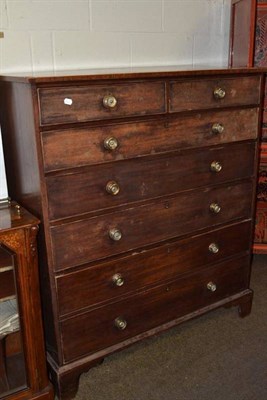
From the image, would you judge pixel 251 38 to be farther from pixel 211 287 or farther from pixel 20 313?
pixel 20 313

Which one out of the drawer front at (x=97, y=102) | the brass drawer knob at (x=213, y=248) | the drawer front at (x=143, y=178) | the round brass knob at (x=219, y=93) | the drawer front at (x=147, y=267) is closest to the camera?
the drawer front at (x=97, y=102)

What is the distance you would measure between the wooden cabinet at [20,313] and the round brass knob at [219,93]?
89 cm

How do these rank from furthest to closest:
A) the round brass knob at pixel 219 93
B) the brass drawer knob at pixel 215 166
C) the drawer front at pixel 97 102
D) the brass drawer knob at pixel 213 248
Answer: the brass drawer knob at pixel 213 248, the brass drawer knob at pixel 215 166, the round brass knob at pixel 219 93, the drawer front at pixel 97 102

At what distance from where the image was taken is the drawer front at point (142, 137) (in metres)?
1.48

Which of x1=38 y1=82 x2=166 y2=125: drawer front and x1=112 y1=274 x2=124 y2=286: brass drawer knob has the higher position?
x1=38 y1=82 x2=166 y2=125: drawer front

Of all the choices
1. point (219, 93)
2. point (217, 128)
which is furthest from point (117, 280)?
point (219, 93)

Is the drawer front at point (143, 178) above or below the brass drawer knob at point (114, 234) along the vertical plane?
above

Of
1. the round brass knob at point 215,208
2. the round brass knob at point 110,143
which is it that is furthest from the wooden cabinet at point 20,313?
the round brass knob at point 215,208

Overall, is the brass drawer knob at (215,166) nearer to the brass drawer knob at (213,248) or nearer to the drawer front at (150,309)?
the brass drawer knob at (213,248)

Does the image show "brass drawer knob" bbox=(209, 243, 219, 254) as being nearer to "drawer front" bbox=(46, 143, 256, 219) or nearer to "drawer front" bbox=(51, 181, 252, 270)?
"drawer front" bbox=(51, 181, 252, 270)

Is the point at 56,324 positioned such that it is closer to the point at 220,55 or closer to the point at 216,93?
the point at 216,93

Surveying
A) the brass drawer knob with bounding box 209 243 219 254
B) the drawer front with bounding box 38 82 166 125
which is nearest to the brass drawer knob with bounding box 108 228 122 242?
the drawer front with bounding box 38 82 166 125

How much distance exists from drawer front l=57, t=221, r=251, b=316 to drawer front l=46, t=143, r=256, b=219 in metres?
0.25

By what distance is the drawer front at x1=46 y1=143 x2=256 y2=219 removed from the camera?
154 cm
